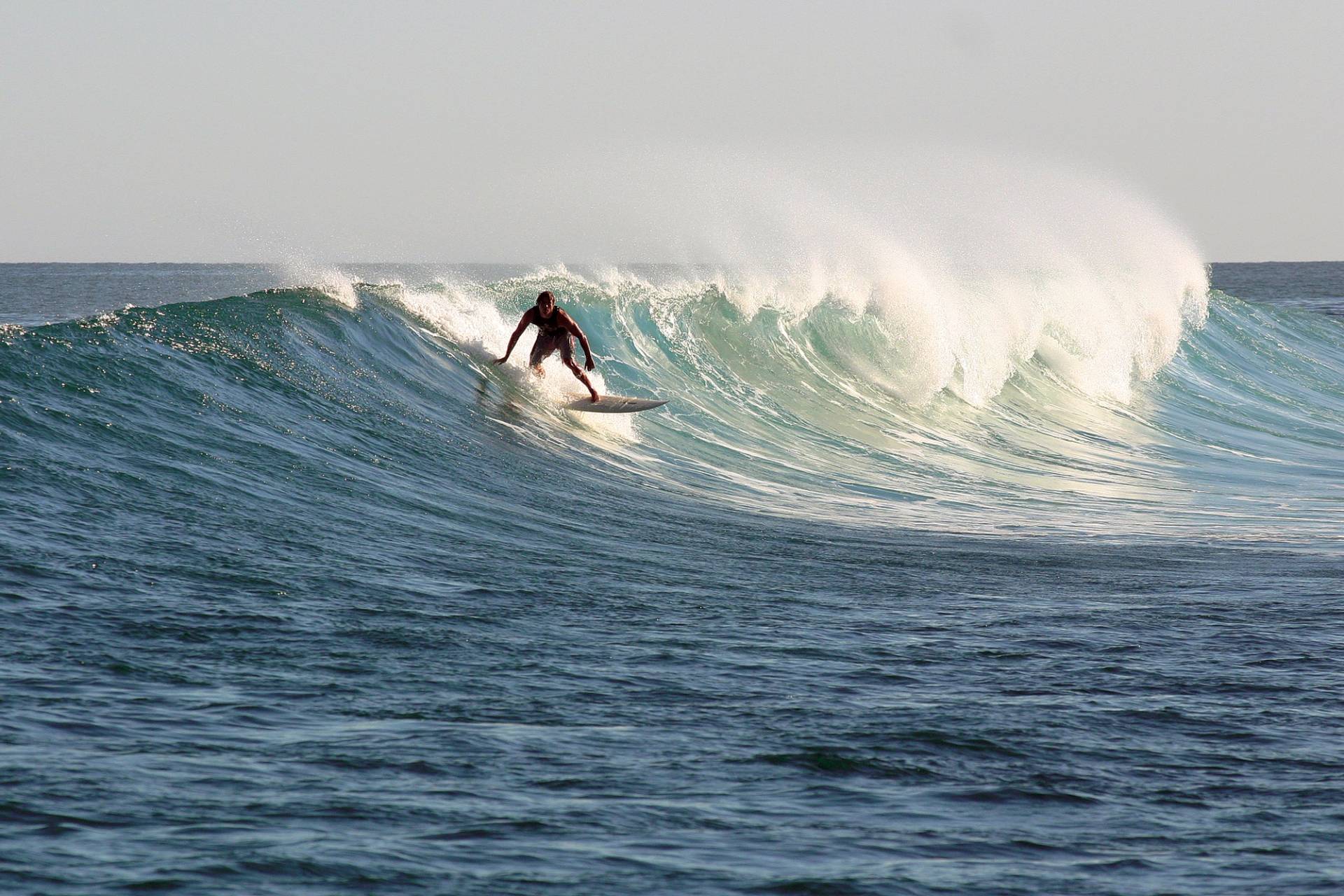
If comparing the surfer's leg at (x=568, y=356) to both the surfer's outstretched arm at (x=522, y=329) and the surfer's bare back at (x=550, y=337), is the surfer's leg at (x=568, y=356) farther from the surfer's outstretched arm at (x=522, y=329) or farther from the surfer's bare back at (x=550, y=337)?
the surfer's outstretched arm at (x=522, y=329)

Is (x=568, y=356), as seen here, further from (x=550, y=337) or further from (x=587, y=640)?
(x=587, y=640)

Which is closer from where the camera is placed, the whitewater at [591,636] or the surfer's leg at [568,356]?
the whitewater at [591,636]

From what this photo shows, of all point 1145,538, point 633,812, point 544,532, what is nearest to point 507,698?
point 633,812

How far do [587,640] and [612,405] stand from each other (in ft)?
28.1

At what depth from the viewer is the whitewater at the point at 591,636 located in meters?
3.90

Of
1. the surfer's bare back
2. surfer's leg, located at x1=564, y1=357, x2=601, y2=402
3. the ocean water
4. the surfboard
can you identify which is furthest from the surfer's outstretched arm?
the ocean water

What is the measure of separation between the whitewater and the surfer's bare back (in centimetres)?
31

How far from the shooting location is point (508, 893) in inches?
140

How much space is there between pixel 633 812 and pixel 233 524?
15.1 ft

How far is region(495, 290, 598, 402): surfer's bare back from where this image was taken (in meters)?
14.5

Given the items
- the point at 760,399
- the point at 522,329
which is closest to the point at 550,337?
the point at 522,329

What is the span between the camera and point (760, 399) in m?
17.8

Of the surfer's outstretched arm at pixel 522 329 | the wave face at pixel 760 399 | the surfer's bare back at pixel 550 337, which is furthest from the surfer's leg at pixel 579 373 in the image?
the wave face at pixel 760 399

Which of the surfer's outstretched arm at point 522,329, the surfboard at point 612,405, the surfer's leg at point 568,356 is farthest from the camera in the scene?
the surfer's leg at point 568,356
